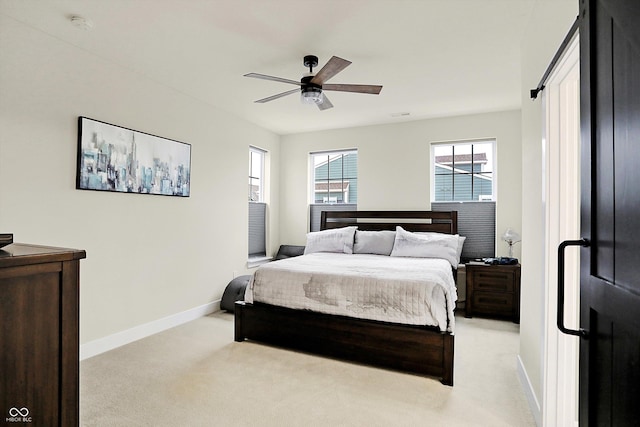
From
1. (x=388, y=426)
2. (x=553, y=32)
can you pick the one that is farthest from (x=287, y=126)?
(x=388, y=426)

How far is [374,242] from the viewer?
4695 millimetres

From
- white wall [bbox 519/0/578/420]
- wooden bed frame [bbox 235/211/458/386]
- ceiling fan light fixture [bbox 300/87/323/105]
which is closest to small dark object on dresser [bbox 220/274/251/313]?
wooden bed frame [bbox 235/211/458/386]

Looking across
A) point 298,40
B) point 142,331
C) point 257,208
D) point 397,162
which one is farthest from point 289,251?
point 298,40

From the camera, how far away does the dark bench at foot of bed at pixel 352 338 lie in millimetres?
2611

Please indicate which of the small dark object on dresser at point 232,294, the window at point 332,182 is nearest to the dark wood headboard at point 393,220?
the window at point 332,182

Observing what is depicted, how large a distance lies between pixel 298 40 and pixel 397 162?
9.39 ft

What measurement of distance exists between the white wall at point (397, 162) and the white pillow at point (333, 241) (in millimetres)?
696

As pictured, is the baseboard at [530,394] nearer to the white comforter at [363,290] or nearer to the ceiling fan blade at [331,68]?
the white comforter at [363,290]

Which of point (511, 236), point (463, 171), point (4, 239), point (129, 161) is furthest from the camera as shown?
point (463, 171)

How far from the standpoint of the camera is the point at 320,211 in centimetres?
580

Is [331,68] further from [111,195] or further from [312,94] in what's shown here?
[111,195]

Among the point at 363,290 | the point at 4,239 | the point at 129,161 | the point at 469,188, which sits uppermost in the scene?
the point at 129,161

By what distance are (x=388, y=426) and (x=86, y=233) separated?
2.80m

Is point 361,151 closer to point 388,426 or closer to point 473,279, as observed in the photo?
point 473,279
